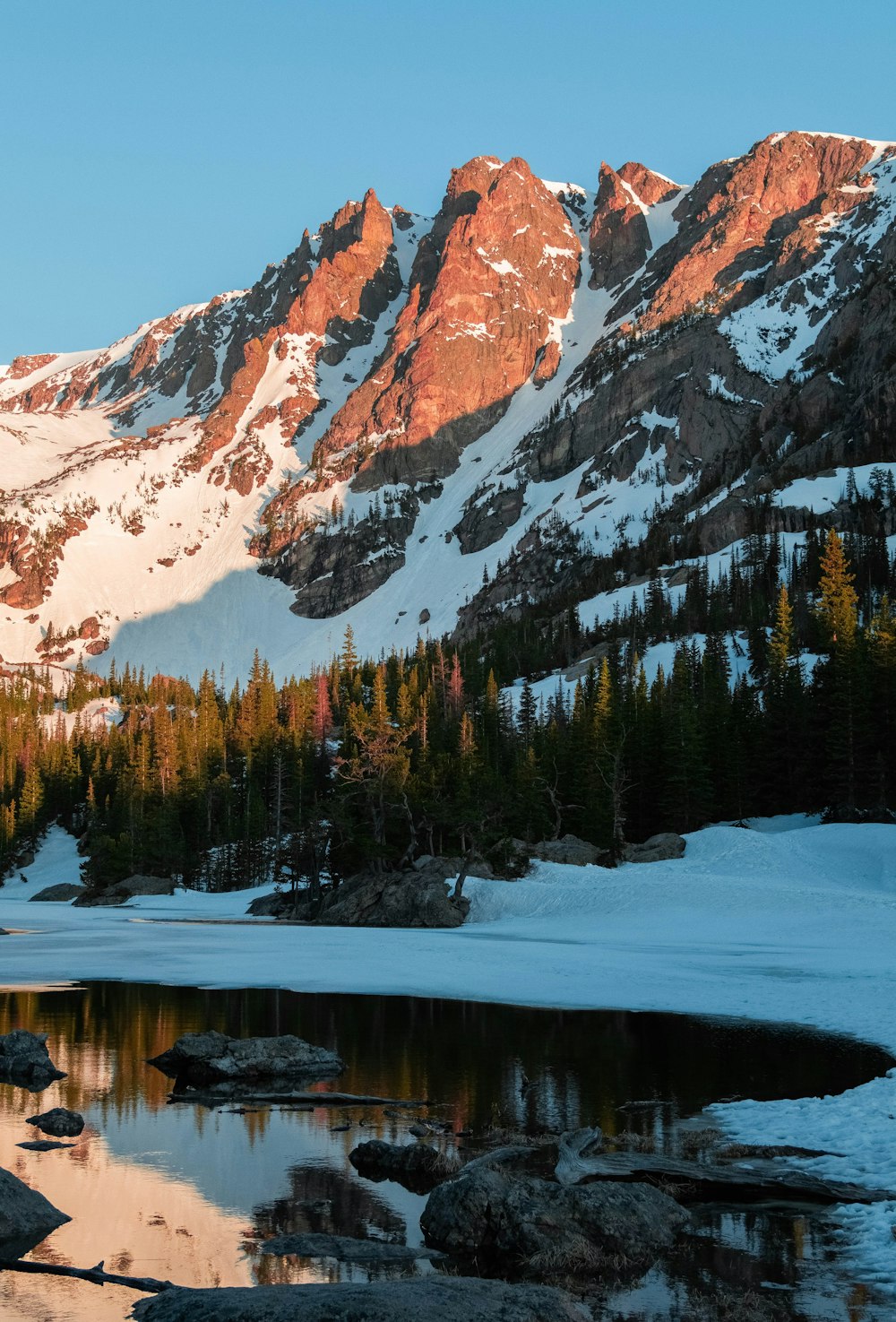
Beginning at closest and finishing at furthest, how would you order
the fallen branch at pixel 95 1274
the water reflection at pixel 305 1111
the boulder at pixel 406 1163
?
the fallen branch at pixel 95 1274 < the water reflection at pixel 305 1111 < the boulder at pixel 406 1163

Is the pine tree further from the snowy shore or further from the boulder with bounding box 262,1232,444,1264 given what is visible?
the boulder with bounding box 262,1232,444,1264

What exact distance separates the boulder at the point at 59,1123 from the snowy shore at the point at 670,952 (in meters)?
8.88

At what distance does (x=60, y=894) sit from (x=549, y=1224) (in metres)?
97.8

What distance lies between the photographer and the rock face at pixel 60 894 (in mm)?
98562

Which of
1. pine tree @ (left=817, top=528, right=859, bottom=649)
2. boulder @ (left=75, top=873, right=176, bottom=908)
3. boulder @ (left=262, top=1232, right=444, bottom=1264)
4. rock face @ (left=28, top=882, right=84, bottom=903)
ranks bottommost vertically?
rock face @ (left=28, top=882, right=84, bottom=903)

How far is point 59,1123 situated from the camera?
1442cm

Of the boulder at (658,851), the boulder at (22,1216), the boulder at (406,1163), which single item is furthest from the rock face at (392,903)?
the boulder at (22,1216)

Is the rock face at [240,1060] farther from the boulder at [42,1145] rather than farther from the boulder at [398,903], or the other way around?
the boulder at [398,903]

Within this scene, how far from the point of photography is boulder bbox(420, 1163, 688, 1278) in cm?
964

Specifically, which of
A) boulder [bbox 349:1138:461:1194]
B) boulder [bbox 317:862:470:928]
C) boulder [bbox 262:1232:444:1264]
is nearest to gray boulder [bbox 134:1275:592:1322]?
Answer: boulder [bbox 262:1232:444:1264]

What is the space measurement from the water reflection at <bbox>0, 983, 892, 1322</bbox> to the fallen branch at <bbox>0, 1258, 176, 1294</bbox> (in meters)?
0.13

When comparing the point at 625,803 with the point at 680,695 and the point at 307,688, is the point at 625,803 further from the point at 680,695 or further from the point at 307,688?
the point at 307,688

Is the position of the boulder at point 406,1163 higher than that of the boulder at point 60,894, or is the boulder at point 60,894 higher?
the boulder at point 406,1163

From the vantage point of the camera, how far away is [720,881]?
2007 inches
